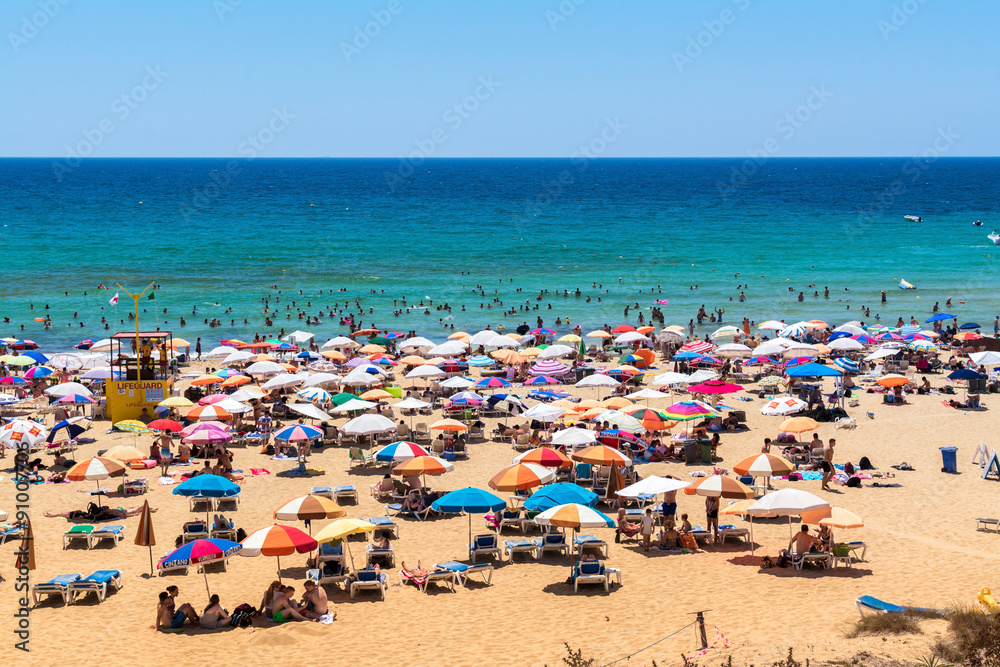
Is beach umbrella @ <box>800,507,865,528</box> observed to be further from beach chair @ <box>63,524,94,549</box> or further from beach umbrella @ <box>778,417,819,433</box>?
beach chair @ <box>63,524,94,549</box>

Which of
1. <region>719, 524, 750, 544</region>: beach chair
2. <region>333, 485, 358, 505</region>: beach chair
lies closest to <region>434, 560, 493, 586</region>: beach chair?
<region>719, 524, 750, 544</region>: beach chair

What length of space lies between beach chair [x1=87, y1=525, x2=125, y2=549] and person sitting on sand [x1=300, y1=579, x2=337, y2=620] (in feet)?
15.7

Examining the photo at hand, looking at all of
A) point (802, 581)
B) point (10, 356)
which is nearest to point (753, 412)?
point (802, 581)

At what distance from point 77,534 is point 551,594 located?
7.76 m

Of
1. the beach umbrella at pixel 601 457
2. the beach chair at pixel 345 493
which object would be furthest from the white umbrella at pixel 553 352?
the beach chair at pixel 345 493

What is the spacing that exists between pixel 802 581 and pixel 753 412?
1254 centimetres

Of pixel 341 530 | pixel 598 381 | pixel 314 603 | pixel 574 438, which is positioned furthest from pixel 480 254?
pixel 314 603

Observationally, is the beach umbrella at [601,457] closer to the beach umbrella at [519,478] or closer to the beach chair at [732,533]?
the beach umbrella at [519,478]

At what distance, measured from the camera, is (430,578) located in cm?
1355

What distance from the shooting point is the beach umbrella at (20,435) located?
64.4ft

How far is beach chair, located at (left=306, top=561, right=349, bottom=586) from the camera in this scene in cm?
1358

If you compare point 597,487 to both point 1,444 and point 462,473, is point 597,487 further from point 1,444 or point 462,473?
point 1,444

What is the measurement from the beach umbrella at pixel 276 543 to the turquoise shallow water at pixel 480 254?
97.8ft

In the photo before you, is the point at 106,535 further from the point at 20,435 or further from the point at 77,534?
the point at 20,435
